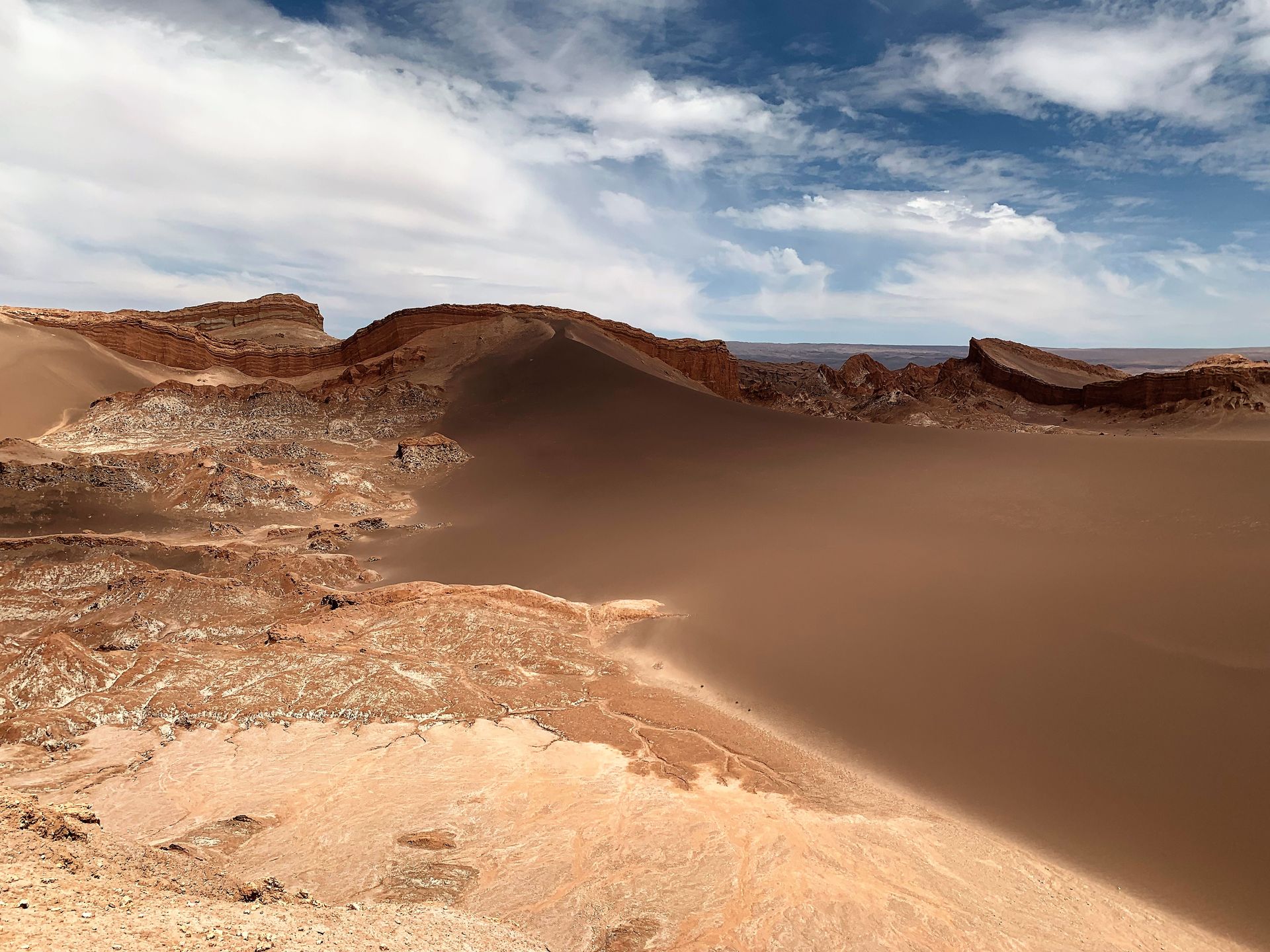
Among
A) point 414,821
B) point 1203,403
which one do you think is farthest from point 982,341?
point 414,821

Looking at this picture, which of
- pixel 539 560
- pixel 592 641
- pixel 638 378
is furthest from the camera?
pixel 638 378

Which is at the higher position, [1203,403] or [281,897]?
[1203,403]

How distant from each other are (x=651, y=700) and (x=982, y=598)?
15.2 ft

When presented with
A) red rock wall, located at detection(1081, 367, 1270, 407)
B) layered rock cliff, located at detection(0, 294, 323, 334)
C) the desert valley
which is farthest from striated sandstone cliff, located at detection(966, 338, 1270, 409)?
layered rock cliff, located at detection(0, 294, 323, 334)

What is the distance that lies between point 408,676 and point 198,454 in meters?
12.2

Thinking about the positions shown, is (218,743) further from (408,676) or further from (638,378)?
(638,378)

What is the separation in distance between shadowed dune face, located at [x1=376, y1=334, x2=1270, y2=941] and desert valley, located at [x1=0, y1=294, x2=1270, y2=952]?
5 cm

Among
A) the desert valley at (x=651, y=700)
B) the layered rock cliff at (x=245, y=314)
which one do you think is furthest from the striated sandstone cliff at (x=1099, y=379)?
the layered rock cliff at (x=245, y=314)

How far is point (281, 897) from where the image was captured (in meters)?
3.91

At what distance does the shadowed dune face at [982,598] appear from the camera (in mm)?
6109

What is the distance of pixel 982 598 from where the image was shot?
9.30 metres

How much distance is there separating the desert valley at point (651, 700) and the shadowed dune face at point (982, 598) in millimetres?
50

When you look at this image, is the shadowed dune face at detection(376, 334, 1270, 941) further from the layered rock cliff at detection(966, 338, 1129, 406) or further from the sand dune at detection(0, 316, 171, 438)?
the layered rock cliff at detection(966, 338, 1129, 406)

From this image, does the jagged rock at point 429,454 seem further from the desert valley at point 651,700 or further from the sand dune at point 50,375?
the sand dune at point 50,375
